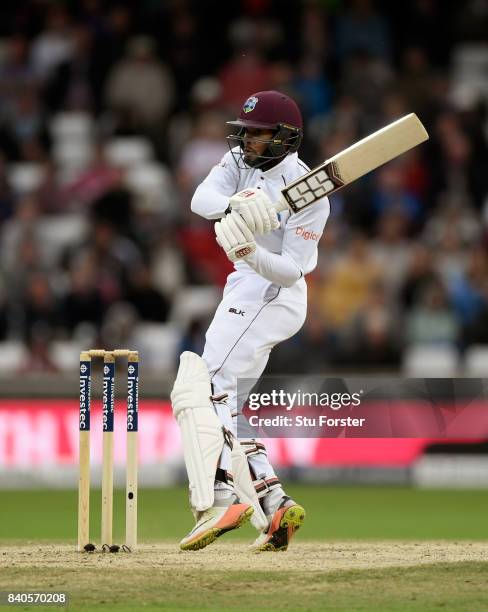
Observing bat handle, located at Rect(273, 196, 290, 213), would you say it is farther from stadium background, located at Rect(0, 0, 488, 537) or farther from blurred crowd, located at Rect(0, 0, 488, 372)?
blurred crowd, located at Rect(0, 0, 488, 372)

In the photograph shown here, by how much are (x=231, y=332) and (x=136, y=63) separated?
287 inches

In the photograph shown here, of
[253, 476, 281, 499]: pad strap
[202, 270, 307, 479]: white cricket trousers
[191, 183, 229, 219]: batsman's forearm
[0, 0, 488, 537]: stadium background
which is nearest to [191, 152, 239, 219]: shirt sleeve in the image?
[191, 183, 229, 219]: batsman's forearm

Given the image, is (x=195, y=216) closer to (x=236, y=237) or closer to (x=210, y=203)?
(x=210, y=203)

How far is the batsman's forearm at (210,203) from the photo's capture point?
19.9 feet

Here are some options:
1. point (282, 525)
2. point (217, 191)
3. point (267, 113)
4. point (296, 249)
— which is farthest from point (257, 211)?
point (282, 525)

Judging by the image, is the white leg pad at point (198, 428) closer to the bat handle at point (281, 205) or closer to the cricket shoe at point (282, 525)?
the cricket shoe at point (282, 525)

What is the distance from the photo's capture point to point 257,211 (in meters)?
5.83

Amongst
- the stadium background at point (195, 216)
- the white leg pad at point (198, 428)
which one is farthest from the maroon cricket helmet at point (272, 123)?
the stadium background at point (195, 216)

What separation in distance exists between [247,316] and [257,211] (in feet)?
1.93

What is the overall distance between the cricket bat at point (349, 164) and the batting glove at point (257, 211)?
0.08m

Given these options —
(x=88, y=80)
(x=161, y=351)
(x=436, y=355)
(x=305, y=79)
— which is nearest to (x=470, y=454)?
(x=436, y=355)

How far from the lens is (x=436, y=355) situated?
11.5m

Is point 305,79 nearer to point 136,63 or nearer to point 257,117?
point 136,63

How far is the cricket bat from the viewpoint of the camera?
5949 mm
